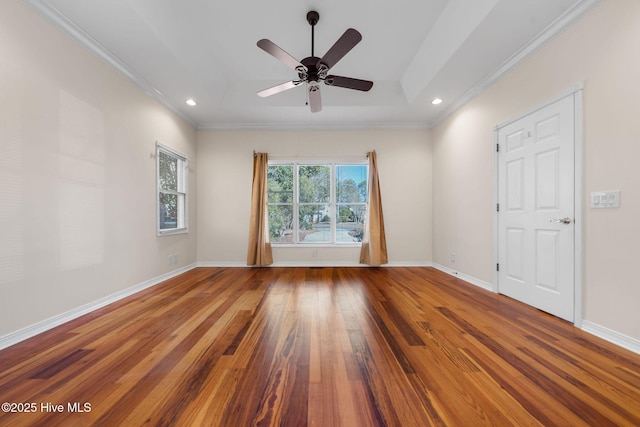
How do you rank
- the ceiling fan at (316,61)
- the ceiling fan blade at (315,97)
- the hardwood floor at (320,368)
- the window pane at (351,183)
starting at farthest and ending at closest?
the window pane at (351,183) < the ceiling fan blade at (315,97) < the ceiling fan at (316,61) < the hardwood floor at (320,368)

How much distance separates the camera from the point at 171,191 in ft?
13.3

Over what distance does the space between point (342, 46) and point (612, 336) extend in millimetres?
3080

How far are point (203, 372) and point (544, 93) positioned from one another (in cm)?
368

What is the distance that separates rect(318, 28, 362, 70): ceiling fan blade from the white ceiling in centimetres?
66

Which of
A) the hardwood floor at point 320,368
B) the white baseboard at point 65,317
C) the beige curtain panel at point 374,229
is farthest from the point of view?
the beige curtain panel at point 374,229

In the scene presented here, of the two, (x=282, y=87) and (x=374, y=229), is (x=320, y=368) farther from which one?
(x=374, y=229)

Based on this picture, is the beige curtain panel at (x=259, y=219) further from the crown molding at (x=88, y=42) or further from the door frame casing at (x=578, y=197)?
the door frame casing at (x=578, y=197)

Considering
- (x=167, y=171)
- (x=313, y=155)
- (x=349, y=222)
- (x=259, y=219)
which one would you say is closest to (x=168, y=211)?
(x=167, y=171)

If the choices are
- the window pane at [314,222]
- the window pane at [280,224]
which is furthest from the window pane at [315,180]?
the window pane at [280,224]

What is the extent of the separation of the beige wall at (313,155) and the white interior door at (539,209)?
1.77m

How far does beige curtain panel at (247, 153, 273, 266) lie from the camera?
468 centimetres

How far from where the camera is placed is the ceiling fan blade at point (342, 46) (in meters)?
2.13

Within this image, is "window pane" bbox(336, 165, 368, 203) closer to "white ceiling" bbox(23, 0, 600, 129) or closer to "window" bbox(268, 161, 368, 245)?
"window" bbox(268, 161, 368, 245)

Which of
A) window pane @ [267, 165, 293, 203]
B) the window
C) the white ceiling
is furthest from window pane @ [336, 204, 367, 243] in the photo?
the white ceiling
